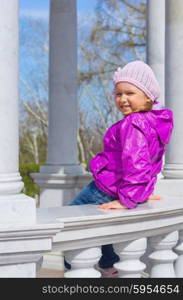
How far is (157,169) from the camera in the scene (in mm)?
18328

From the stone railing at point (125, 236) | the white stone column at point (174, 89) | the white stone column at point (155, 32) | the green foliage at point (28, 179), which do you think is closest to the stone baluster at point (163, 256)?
the stone railing at point (125, 236)

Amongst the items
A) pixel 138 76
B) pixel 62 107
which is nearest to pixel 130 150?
pixel 138 76

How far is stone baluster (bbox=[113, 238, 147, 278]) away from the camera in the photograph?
16094 millimetres

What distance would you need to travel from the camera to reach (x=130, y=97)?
17.8m

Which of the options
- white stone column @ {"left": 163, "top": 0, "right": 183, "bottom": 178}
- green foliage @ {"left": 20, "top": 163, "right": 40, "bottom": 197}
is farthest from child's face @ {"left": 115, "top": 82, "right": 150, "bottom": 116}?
green foliage @ {"left": 20, "top": 163, "right": 40, "bottom": 197}

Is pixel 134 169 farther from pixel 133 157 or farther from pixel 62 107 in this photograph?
pixel 62 107

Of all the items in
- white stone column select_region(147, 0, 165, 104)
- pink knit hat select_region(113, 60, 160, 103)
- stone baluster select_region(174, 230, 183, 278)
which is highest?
white stone column select_region(147, 0, 165, 104)

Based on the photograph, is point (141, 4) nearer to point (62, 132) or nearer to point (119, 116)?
point (119, 116)

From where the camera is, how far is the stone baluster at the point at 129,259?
16.1 meters

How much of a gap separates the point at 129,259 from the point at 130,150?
3465 millimetres

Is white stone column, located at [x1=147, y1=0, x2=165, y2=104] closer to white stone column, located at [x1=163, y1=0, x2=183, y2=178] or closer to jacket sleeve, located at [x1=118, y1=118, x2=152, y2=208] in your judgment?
white stone column, located at [x1=163, y1=0, x2=183, y2=178]

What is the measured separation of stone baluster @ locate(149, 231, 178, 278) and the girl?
1.41 m

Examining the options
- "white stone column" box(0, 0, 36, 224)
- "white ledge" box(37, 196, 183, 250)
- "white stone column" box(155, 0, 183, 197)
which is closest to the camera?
"white stone column" box(0, 0, 36, 224)

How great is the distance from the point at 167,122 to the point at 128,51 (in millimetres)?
107222
